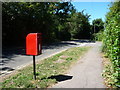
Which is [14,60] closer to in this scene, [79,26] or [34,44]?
[34,44]

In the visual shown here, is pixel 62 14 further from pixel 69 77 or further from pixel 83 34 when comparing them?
pixel 69 77

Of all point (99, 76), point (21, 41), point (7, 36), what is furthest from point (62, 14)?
point (99, 76)

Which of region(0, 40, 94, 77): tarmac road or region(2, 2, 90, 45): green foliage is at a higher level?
region(2, 2, 90, 45): green foliage

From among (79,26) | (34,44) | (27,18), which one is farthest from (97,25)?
(34,44)

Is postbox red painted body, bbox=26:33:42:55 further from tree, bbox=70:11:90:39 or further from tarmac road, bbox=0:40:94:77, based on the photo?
tree, bbox=70:11:90:39

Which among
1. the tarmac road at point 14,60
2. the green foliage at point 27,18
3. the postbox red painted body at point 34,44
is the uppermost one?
the green foliage at point 27,18

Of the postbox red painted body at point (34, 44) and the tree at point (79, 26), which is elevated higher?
the tree at point (79, 26)

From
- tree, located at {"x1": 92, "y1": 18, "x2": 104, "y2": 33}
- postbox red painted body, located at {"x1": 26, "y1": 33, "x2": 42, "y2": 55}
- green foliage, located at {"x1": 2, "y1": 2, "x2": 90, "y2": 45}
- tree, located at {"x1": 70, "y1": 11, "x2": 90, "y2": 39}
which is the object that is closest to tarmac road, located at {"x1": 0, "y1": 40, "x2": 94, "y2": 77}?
postbox red painted body, located at {"x1": 26, "y1": 33, "x2": 42, "y2": 55}

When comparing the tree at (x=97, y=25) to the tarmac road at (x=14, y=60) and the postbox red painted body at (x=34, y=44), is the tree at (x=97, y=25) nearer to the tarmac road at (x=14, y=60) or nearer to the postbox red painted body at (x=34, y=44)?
the tarmac road at (x=14, y=60)

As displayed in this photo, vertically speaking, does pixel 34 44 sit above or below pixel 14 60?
above

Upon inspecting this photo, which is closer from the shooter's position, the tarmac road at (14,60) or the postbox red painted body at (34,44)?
the postbox red painted body at (34,44)

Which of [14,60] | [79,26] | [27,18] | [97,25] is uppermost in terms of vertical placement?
[97,25]

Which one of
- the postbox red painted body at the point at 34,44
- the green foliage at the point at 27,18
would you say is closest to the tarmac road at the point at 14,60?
the postbox red painted body at the point at 34,44

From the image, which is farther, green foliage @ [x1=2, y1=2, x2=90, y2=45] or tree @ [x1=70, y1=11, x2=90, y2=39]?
tree @ [x1=70, y1=11, x2=90, y2=39]
